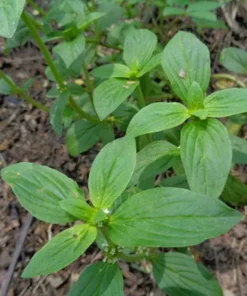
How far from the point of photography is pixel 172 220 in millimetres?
967

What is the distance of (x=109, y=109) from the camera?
4.36ft

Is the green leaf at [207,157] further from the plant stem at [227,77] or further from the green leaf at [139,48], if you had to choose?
the plant stem at [227,77]

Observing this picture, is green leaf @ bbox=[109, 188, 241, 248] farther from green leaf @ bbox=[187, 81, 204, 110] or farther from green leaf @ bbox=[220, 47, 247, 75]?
green leaf @ bbox=[220, 47, 247, 75]

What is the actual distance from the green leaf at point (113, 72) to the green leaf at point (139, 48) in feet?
0.07

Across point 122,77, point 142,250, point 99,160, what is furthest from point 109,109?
point 142,250

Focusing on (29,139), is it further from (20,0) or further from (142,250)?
(20,0)

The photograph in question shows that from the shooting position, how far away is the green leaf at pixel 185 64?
126 centimetres

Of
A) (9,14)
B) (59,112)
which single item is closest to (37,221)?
(59,112)

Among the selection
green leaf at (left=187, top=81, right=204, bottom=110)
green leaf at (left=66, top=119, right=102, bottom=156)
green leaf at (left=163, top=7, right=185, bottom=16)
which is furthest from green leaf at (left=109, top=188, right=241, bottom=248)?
green leaf at (left=163, top=7, right=185, bottom=16)

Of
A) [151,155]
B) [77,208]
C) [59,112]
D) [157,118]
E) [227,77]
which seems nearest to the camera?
[77,208]

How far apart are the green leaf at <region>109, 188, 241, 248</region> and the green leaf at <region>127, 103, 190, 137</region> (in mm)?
202

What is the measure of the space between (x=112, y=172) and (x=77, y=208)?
110 mm

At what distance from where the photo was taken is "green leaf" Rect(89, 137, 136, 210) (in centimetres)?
105

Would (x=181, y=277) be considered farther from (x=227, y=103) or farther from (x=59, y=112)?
(x=59, y=112)
